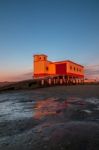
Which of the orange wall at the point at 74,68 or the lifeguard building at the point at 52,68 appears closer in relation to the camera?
the lifeguard building at the point at 52,68

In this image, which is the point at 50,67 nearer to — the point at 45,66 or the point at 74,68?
the point at 45,66

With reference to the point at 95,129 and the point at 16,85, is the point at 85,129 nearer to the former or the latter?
the point at 95,129

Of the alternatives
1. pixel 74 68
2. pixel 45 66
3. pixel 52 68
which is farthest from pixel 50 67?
pixel 74 68

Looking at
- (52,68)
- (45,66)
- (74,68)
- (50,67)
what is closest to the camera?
(45,66)

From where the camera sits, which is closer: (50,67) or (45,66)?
(45,66)

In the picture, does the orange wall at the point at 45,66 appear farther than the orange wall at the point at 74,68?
No

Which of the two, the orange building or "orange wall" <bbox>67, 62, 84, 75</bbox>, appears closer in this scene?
the orange building

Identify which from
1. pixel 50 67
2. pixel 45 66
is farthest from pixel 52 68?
pixel 45 66

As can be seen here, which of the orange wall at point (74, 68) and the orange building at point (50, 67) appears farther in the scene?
the orange wall at point (74, 68)

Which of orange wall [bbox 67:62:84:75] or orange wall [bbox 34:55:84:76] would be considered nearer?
orange wall [bbox 34:55:84:76]

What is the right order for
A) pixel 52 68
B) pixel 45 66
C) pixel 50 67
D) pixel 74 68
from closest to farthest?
pixel 45 66
pixel 50 67
pixel 52 68
pixel 74 68

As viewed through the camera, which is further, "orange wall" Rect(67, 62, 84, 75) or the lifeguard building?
"orange wall" Rect(67, 62, 84, 75)

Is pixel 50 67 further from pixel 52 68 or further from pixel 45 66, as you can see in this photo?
pixel 45 66

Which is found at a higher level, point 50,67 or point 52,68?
point 50,67
